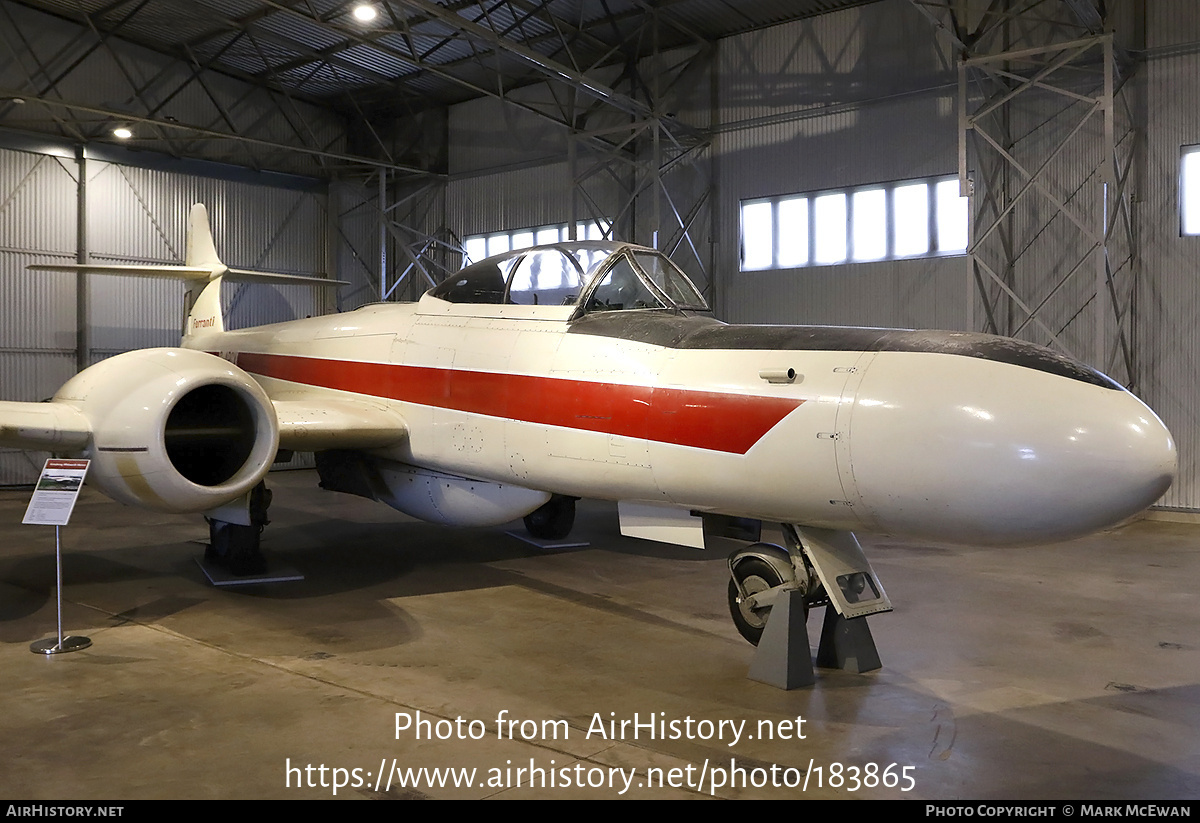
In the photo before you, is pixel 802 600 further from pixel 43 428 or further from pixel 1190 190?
pixel 1190 190

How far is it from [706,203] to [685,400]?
11.7m

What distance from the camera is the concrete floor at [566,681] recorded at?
142 inches

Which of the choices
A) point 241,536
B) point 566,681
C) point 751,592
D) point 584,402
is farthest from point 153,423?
point 751,592

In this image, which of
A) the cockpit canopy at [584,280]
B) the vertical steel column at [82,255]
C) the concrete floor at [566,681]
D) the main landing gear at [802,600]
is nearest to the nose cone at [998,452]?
the main landing gear at [802,600]

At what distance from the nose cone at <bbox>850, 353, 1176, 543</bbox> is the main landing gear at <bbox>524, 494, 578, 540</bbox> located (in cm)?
558

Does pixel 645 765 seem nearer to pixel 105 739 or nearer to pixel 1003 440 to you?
pixel 1003 440

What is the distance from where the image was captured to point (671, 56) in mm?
16219

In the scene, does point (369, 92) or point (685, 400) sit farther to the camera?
point (369, 92)

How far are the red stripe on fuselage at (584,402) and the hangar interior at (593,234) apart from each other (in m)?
1.33

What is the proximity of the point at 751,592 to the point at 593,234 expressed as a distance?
1311 centimetres

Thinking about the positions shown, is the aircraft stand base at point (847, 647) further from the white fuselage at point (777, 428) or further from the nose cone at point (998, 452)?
the nose cone at point (998, 452)

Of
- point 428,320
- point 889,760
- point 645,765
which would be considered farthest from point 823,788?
point 428,320

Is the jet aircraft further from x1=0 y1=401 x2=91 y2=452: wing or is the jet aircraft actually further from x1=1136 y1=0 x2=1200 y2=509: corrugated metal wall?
x1=1136 y1=0 x2=1200 y2=509: corrugated metal wall

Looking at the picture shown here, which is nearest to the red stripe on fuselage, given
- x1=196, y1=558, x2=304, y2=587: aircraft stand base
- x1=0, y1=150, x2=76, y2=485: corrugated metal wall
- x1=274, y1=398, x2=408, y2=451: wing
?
x1=274, y1=398, x2=408, y2=451: wing
